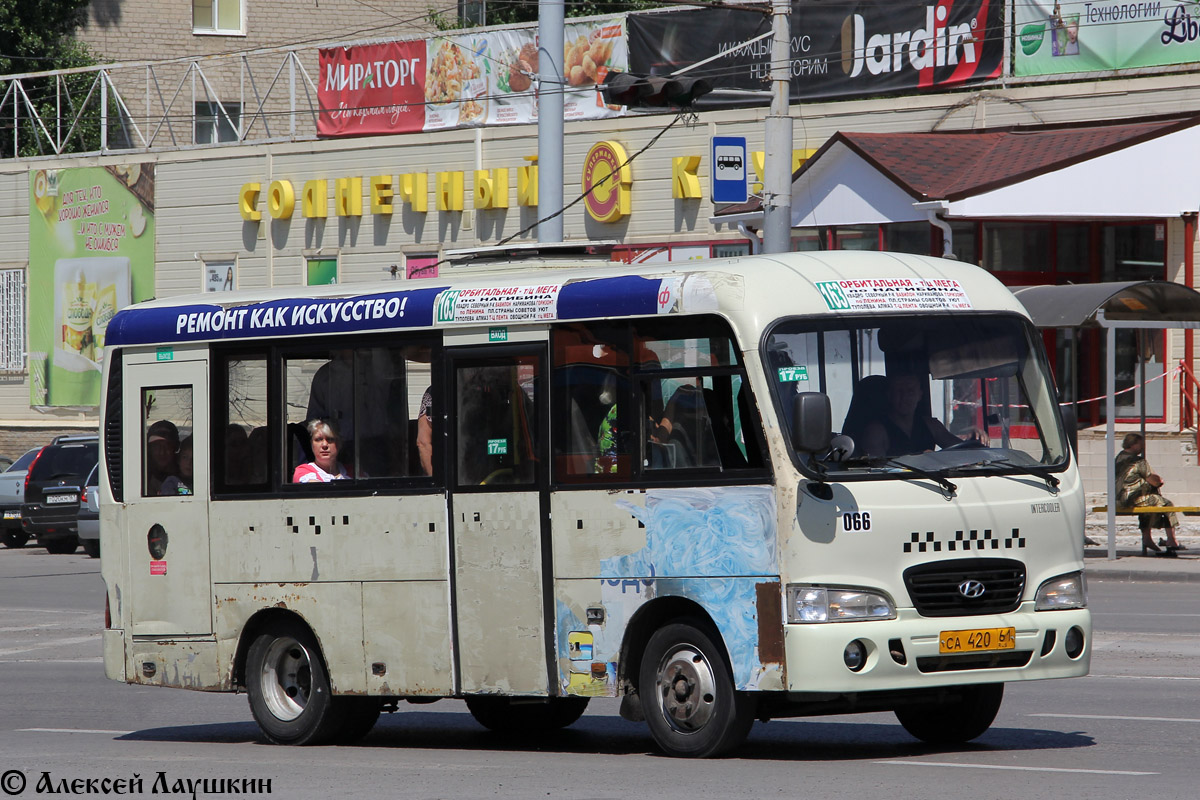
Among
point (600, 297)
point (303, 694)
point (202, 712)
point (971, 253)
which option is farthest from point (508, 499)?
point (971, 253)

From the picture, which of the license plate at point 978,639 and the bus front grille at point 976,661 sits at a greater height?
the license plate at point 978,639

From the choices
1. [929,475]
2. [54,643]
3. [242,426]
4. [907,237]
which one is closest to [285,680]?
[242,426]

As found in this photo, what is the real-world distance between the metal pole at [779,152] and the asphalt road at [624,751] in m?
6.40

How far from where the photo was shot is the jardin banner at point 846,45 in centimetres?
2792

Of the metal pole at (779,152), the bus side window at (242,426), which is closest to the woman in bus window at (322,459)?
the bus side window at (242,426)

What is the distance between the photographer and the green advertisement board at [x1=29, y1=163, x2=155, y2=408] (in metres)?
39.6

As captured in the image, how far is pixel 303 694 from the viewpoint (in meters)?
11.1

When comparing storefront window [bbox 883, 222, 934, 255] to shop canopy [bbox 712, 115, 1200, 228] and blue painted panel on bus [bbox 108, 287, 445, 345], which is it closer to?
shop canopy [bbox 712, 115, 1200, 228]

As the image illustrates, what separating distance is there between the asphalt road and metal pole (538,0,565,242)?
7.12 metres

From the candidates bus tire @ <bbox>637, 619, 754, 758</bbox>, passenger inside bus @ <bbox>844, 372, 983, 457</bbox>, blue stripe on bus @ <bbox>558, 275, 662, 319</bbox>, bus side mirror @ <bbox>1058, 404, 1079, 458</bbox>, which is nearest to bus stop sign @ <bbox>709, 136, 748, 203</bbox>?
blue stripe on bus @ <bbox>558, 275, 662, 319</bbox>

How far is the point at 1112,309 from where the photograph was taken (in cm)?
2358

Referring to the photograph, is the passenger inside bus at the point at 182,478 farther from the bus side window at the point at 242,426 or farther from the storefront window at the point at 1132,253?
the storefront window at the point at 1132,253

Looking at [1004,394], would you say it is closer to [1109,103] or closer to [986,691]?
[986,691]

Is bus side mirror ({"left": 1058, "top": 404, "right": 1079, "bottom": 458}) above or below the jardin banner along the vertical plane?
below
